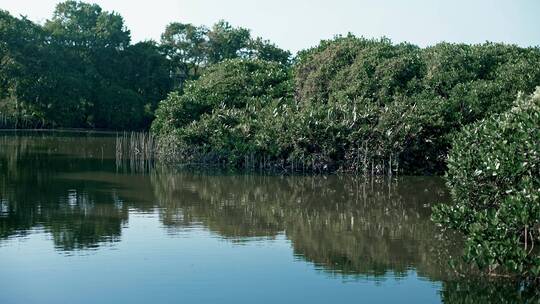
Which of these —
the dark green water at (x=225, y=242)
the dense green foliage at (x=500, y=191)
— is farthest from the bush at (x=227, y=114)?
the dense green foliage at (x=500, y=191)

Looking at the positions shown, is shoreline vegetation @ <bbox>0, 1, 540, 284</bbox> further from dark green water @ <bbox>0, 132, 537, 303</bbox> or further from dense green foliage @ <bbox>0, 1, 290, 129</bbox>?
dense green foliage @ <bbox>0, 1, 290, 129</bbox>

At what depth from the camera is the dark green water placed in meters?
10.6

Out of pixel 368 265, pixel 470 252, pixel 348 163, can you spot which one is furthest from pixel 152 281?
pixel 348 163

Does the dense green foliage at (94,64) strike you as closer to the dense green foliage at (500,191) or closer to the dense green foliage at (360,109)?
the dense green foliage at (360,109)

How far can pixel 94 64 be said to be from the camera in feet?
167

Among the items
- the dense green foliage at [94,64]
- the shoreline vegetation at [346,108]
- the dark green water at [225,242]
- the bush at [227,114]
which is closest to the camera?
the dark green water at [225,242]

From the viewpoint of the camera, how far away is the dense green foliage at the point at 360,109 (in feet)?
78.6

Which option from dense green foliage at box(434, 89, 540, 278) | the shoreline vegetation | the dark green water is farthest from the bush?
dense green foliage at box(434, 89, 540, 278)

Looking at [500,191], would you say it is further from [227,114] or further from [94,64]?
[94,64]

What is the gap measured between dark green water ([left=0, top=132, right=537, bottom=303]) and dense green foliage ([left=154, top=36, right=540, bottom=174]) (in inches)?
55.6

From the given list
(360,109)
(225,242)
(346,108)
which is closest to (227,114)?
(346,108)

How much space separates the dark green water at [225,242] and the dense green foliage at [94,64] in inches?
925

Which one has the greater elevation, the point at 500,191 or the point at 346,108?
the point at 346,108

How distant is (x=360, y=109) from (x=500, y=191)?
12.6 meters
